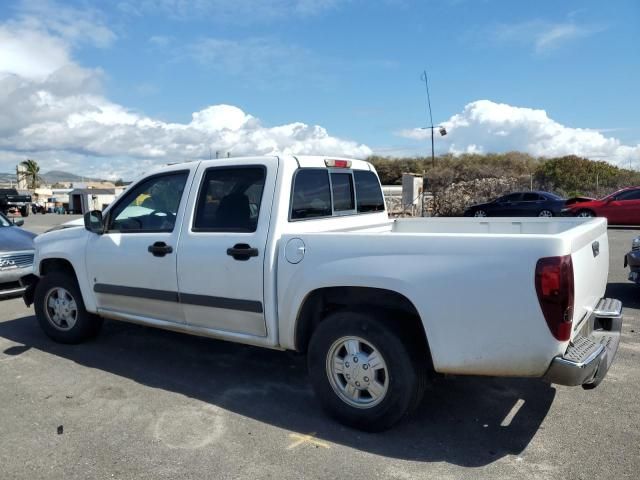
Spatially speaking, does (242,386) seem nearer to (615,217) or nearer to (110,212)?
(110,212)

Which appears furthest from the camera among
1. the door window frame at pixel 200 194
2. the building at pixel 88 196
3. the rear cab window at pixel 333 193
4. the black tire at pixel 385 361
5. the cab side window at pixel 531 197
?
the building at pixel 88 196

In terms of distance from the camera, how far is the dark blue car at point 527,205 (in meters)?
20.6

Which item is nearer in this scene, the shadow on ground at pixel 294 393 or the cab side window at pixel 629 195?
the shadow on ground at pixel 294 393

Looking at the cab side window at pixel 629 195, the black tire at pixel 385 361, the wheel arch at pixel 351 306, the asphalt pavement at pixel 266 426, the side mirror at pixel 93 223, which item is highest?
the side mirror at pixel 93 223

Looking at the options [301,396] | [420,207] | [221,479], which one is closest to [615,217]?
[420,207]

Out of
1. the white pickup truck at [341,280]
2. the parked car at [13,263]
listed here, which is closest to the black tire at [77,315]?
the white pickup truck at [341,280]

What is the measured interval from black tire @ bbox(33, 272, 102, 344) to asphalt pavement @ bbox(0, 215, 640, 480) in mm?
358

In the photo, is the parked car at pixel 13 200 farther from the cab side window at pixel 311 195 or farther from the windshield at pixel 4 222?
the cab side window at pixel 311 195

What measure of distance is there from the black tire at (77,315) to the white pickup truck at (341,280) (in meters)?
0.02

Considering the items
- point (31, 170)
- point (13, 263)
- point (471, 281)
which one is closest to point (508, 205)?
point (13, 263)

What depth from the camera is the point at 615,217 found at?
1812 centimetres

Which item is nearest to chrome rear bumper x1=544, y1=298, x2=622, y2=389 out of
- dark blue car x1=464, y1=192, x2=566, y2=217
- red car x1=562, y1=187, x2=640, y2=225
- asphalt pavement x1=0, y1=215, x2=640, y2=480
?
asphalt pavement x1=0, y1=215, x2=640, y2=480

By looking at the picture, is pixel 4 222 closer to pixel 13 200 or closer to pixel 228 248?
pixel 228 248

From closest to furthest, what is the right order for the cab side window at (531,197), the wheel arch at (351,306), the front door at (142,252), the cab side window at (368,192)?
the wheel arch at (351,306) → the front door at (142,252) → the cab side window at (368,192) → the cab side window at (531,197)
